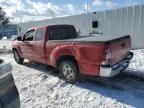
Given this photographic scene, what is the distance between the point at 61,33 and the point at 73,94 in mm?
2550

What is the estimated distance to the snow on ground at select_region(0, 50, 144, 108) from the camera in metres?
4.44

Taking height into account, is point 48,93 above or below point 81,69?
below

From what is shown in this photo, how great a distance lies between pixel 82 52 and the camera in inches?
194

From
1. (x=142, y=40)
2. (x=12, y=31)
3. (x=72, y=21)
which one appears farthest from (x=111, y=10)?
(x=12, y=31)

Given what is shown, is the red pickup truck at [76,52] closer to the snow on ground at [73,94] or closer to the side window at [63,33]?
the side window at [63,33]

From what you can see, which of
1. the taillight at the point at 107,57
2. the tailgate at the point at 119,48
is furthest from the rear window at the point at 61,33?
the taillight at the point at 107,57

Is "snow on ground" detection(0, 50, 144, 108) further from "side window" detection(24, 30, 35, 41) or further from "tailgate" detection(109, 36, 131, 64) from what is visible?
"side window" detection(24, 30, 35, 41)

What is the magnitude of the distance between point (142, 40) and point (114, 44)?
702cm

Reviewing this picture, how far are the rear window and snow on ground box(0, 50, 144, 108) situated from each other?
1.43 metres

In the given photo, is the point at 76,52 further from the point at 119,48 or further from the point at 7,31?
the point at 7,31

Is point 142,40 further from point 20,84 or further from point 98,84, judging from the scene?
point 20,84

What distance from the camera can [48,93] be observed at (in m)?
5.17

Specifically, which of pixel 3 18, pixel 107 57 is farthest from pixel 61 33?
pixel 3 18

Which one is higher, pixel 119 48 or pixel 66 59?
pixel 119 48
